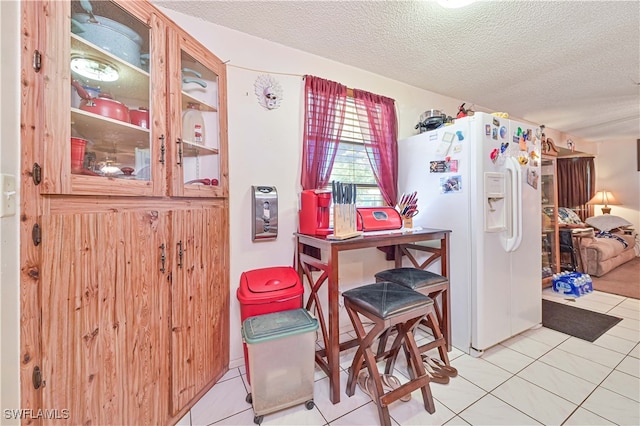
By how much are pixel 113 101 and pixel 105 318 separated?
1.04m

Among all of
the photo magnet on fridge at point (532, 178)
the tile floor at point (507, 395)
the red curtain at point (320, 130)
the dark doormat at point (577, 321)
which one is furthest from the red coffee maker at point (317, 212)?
the dark doormat at point (577, 321)

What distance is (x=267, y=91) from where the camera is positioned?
1984 millimetres

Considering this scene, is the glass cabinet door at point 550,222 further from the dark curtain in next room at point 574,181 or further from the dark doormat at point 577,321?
the dark curtain in next room at point 574,181

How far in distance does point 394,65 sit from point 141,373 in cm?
293

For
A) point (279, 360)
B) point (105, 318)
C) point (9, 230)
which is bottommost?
point (279, 360)

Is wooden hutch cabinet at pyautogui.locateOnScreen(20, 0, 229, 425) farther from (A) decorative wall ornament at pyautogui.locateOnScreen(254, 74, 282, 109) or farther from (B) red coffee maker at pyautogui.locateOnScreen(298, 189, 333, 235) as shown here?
(B) red coffee maker at pyautogui.locateOnScreen(298, 189, 333, 235)

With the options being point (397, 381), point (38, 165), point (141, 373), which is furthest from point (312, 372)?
point (38, 165)

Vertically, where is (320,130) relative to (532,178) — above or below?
above

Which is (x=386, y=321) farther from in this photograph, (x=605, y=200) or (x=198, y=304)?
(x=605, y=200)

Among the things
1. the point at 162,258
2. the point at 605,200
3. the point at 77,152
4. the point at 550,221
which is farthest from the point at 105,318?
the point at 605,200

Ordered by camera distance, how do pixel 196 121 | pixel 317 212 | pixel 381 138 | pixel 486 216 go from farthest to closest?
pixel 381 138 < pixel 486 216 < pixel 317 212 < pixel 196 121

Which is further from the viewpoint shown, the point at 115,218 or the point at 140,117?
the point at 140,117

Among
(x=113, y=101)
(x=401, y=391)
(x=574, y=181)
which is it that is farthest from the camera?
(x=574, y=181)

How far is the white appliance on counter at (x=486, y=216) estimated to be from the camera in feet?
6.39
